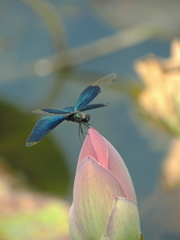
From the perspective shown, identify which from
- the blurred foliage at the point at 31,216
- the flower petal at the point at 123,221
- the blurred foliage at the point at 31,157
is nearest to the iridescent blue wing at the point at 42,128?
the flower petal at the point at 123,221

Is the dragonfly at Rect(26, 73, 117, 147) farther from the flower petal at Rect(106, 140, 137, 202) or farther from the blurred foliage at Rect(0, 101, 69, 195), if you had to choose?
the blurred foliage at Rect(0, 101, 69, 195)

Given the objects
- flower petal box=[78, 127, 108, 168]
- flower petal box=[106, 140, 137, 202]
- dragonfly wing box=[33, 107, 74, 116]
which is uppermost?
dragonfly wing box=[33, 107, 74, 116]

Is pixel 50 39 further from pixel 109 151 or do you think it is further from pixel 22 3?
pixel 109 151

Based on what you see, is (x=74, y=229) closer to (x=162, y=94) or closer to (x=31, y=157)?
(x=162, y=94)

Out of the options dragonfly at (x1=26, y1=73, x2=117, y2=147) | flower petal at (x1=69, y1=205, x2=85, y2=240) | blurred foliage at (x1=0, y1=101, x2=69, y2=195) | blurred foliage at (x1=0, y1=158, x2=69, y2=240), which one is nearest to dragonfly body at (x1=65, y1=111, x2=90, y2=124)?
dragonfly at (x1=26, y1=73, x2=117, y2=147)

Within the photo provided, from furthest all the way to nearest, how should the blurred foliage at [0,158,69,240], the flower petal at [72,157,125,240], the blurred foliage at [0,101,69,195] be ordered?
the blurred foliage at [0,101,69,195] → the blurred foliage at [0,158,69,240] → the flower petal at [72,157,125,240]

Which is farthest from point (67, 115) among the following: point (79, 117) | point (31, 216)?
point (31, 216)

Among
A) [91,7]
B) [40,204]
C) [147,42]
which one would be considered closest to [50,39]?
[91,7]
